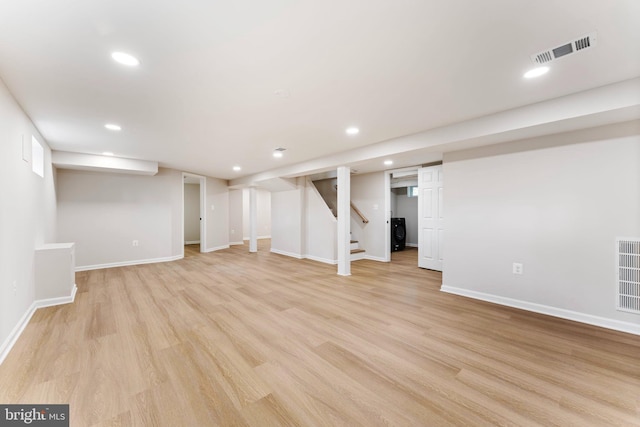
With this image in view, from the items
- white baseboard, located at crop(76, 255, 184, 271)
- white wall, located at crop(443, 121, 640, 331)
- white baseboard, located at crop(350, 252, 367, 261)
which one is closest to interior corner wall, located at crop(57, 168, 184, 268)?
white baseboard, located at crop(76, 255, 184, 271)

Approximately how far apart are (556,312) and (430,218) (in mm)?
2643

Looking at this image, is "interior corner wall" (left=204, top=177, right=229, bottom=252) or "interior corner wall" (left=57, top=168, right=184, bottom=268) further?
"interior corner wall" (left=204, top=177, right=229, bottom=252)

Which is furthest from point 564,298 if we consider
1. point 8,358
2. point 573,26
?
point 8,358

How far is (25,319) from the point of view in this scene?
2.68 m

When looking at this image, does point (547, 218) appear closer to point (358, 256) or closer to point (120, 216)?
point (358, 256)

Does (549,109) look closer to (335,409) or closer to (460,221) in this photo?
(460,221)

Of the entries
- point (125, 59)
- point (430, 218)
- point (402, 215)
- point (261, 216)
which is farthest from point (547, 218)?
point (261, 216)

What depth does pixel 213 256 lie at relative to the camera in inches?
265

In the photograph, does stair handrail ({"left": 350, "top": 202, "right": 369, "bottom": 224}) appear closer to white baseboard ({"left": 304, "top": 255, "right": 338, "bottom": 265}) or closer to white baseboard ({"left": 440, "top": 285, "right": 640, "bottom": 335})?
white baseboard ({"left": 304, "top": 255, "right": 338, "bottom": 265})

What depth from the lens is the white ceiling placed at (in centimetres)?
139

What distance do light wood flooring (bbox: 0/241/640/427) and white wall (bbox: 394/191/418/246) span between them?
529 cm

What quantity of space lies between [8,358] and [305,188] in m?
5.45

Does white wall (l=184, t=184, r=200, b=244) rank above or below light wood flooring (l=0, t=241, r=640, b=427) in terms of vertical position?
above

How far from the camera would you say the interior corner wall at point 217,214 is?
24.7 ft
